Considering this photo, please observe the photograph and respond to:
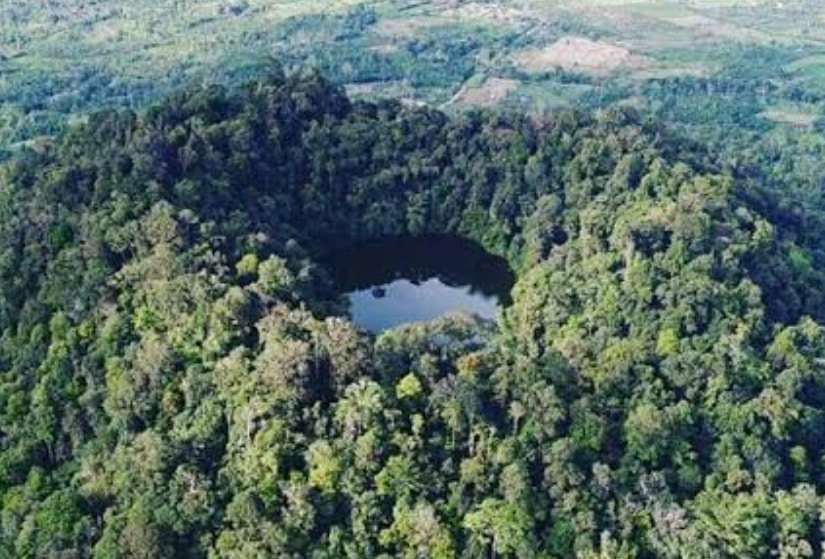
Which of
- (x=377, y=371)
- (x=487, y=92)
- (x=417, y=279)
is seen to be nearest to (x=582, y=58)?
(x=487, y=92)

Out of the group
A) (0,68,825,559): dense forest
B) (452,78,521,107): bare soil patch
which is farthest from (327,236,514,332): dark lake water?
(452,78,521,107): bare soil patch

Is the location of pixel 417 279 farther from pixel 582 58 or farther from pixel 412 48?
pixel 582 58

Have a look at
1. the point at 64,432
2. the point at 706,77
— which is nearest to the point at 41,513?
the point at 64,432

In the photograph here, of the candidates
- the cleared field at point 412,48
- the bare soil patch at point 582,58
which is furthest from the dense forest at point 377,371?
the bare soil patch at point 582,58

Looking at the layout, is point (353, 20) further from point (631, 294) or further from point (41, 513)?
point (41, 513)


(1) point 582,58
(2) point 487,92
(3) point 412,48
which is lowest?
(1) point 582,58

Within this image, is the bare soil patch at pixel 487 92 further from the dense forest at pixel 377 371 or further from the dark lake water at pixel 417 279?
the dense forest at pixel 377 371
